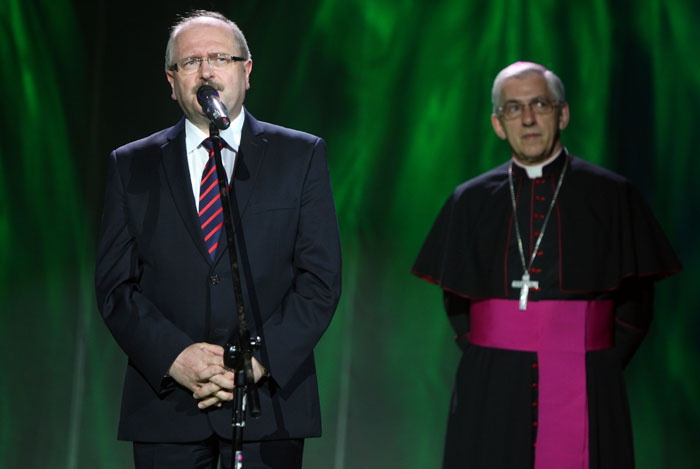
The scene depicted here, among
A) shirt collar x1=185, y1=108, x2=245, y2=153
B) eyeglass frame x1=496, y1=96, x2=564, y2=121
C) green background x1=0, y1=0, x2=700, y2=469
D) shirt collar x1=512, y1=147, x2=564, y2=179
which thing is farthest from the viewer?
green background x1=0, y1=0, x2=700, y2=469

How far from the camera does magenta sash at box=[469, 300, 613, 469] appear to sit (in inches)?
134

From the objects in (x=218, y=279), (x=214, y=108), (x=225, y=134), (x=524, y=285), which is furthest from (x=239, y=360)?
(x=524, y=285)

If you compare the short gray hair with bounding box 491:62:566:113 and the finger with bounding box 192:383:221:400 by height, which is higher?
the short gray hair with bounding box 491:62:566:113

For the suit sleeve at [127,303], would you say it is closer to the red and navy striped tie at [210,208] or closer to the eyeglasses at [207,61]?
the red and navy striped tie at [210,208]

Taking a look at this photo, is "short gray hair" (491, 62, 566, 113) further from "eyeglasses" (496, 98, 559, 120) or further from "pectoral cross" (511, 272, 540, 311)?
"pectoral cross" (511, 272, 540, 311)

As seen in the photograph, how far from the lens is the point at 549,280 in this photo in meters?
3.53

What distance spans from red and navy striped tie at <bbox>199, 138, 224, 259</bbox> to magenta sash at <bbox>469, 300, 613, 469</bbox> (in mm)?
1236

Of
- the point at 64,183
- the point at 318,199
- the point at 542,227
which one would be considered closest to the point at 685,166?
the point at 542,227

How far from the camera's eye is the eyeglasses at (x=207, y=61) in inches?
111

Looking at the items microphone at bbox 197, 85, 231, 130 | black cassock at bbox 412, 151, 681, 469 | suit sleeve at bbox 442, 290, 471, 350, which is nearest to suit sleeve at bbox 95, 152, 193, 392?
microphone at bbox 197, 85, 231, 130

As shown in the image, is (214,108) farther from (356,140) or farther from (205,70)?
(356,140)

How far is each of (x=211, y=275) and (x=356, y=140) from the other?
2.39 meters

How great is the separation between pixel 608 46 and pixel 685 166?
0.67 m

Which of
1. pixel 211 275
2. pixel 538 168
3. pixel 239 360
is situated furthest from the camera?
pixel 538 168
